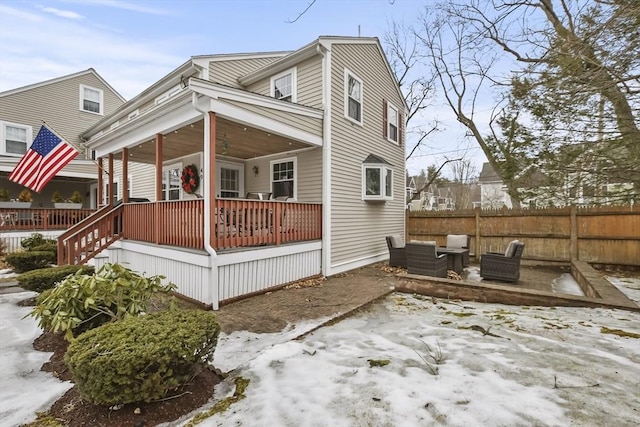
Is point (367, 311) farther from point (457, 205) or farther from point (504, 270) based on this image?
point (457, 205)

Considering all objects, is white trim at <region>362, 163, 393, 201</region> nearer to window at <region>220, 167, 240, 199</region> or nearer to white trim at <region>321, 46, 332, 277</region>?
white trim at <region>321, 46, 332, 277</region>

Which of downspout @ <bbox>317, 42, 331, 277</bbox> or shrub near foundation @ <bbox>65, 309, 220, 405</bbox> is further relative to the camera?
downspout @ <bbox>317, 42, 331, 277</bbox>

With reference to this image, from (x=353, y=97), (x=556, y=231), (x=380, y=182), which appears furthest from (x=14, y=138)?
(x=556, y=231)

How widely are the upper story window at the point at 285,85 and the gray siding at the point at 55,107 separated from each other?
12465 millimetres

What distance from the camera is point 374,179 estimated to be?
30.8 ft

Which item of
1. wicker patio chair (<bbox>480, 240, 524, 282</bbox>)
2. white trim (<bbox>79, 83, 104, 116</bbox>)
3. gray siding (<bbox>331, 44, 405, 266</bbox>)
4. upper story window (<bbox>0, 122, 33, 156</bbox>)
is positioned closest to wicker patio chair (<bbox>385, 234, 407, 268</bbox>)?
gray siding (<bbox>331, 44, 405, 266</bbox>)

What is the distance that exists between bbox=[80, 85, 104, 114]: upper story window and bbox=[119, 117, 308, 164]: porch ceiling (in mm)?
9289

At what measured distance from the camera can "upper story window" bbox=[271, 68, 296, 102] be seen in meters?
8.51

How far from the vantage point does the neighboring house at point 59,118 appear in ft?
44.4

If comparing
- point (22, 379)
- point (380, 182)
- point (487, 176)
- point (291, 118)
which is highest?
point (487, 176)

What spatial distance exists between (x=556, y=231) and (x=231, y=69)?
10967 millimetres

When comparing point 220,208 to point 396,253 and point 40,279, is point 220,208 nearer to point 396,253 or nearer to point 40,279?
point 40,279

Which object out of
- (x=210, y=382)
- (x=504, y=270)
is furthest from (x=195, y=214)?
(x=504, y=270)

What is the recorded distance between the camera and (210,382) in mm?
2852
